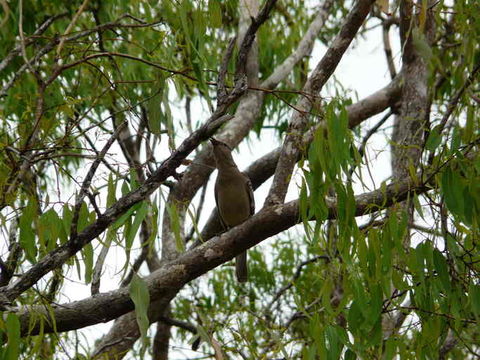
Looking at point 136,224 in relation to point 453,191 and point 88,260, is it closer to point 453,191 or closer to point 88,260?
point 88,260

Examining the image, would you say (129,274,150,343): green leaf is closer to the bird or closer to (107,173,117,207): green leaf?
(107,173,117,207): green leaf

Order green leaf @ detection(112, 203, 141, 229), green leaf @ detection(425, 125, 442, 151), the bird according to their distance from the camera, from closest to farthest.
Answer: green leaf @ detection(112, 203, 141, 229)
green leaf @ detection(425, 125, 442, 151)
the bird

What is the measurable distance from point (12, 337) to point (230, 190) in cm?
337

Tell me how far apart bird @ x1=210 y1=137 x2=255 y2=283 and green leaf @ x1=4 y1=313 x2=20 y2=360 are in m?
3.17

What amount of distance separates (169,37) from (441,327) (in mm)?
2958

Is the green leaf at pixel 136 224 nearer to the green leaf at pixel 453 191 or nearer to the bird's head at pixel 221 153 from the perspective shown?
the green leaf at pixel 453 191

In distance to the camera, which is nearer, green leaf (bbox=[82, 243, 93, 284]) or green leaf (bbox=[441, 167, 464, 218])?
green leaf (bbox=[441, 167, 464, 218])

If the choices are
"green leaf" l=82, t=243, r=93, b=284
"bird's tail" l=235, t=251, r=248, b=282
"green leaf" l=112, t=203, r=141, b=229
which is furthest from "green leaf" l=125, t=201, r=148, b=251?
"bird's tail" l=235, t=251, r=248, b=282

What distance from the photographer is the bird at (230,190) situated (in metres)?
6.13

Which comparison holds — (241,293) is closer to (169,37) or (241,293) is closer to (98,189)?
(169,37)

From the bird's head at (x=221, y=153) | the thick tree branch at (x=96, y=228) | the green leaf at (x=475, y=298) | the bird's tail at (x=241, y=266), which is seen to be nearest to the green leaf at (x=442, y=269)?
the green leaf at (x=475, y=298)

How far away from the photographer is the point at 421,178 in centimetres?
352

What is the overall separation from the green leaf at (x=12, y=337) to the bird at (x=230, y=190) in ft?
10.4

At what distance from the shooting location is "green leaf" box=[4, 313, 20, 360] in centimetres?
296
